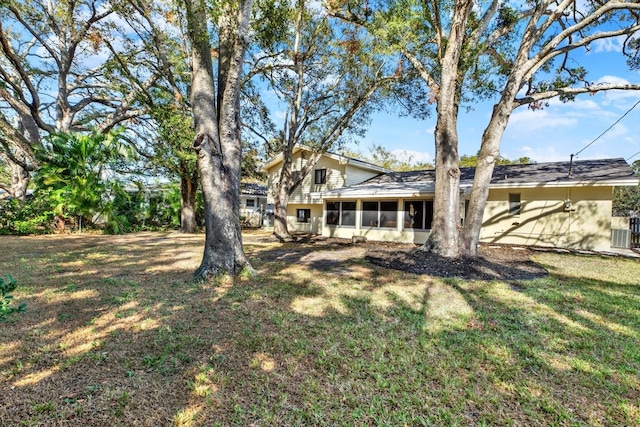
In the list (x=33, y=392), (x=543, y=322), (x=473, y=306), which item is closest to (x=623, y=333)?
(x=543, y=322)

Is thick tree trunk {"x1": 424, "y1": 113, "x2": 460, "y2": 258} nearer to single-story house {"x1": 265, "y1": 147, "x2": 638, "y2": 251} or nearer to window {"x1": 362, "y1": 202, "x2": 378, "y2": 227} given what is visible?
single-story house {"x1": 265, "y1": 147, "x2": 638, "y2": 251}

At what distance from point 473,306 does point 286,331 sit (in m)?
3.18

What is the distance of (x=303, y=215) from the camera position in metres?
21.1

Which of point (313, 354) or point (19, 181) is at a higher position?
point (19, 181)

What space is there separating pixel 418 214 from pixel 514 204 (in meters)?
4.22

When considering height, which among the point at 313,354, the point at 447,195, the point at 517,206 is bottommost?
the point at 313,354

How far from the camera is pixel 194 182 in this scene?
58.4 feet

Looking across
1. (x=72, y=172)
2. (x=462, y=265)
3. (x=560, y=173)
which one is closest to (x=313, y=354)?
(x=462, y=265)

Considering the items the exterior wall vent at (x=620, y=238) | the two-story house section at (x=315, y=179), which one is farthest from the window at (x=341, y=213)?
the exterior wall vent at (x=620, y=238)

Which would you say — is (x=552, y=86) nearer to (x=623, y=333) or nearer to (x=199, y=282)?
(x=623, y=333)

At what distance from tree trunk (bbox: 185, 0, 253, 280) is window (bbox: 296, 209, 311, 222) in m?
14.4

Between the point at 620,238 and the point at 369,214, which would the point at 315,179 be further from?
the point at 620,238

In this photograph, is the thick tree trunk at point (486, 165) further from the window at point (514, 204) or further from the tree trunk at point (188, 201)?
the tree trunk at point (188, 201)

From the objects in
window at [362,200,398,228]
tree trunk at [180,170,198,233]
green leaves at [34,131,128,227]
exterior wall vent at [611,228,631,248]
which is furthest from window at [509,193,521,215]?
green leaves at [34,131,128,227]
